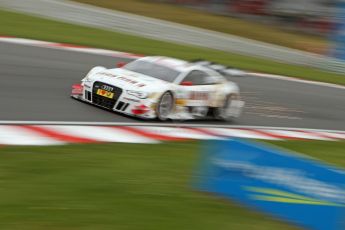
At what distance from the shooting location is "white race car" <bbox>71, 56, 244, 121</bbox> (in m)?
12.0

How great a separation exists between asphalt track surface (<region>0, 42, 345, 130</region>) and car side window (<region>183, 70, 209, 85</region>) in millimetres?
759

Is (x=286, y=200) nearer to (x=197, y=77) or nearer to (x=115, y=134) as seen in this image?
(x=115, y=134)

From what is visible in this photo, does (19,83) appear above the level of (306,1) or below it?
below

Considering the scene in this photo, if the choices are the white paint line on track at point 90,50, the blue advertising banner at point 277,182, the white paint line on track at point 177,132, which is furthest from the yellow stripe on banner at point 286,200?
the white paint line on track at point 90,50

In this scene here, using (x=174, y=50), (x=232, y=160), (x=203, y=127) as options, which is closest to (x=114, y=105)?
(x=203, y=127)

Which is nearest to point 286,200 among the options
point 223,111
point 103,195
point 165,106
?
point 103,195

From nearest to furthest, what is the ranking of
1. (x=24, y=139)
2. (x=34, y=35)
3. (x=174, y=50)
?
(x=24, y=139) < (x=34, y=35) < (x=174, y=50)

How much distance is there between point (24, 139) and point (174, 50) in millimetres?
12939

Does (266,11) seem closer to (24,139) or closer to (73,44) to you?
(73,44)

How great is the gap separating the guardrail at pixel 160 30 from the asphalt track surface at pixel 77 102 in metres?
3.95

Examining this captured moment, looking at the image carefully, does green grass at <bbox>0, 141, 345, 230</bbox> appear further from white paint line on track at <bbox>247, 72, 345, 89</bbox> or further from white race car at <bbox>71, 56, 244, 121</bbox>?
white paint line on track at <bbox>247, 72, 345, 89</bbox>

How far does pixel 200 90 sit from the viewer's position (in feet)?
42.7

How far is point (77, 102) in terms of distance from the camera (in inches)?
498

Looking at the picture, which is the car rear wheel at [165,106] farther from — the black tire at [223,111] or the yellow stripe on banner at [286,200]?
the yellow stripe on banner at [286,200]
